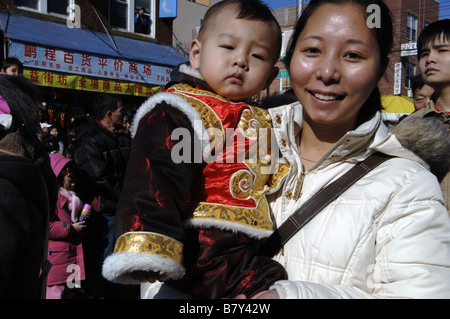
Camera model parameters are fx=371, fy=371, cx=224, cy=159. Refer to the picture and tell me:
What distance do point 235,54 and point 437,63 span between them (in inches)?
78.8

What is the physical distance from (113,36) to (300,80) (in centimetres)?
1183

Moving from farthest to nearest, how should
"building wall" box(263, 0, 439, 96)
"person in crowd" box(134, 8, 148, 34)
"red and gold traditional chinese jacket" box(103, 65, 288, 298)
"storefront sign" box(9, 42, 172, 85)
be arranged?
"building wall" box(263, 0, 439, 96)
"person in crowd" box(134, 8, 148, 34)
"storefront sign" box(9, 42, 172, 85)
"red and gold traditional chinese jacket" box(103, 65, 288, 298)

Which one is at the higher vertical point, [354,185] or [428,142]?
[428,142]

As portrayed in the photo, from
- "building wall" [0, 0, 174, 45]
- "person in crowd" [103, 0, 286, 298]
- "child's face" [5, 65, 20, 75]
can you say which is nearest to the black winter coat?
"child's face" [5, 65, 20, 75]

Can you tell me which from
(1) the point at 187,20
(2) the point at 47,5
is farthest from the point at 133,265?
(1) the point at 187,20

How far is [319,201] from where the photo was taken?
1500mm

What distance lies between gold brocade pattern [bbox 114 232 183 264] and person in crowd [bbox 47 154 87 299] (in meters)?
2.74

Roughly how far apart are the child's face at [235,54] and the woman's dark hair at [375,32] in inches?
6.2

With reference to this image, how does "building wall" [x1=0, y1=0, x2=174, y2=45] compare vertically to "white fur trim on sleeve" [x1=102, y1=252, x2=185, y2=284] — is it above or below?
above

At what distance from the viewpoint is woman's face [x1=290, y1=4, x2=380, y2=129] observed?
4.93ft

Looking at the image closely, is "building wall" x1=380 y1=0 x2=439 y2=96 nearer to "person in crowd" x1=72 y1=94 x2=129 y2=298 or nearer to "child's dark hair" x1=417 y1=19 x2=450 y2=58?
"child's dark hair" x1=417 y1=19 x2=450 y2=58

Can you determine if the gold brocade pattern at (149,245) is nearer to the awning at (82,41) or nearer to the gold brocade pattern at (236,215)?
the gold brocade pattern at (236,215)

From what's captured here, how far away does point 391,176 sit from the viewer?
1.43m

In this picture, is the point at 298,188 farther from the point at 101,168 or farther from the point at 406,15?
the point at 406,15
